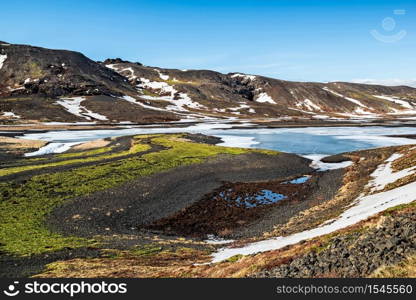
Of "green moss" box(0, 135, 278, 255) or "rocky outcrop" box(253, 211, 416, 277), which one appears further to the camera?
"green moss" box(0, 135, 278, 255)

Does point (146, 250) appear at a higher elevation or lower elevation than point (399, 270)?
lower

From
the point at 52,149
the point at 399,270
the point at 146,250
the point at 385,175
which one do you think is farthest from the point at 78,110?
the point at 399,270

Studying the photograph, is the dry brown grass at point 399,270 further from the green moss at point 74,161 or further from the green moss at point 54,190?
the green moss at point 74,161

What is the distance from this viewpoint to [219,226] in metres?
34.8

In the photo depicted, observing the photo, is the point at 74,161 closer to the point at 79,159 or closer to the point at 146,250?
the point at 79,159

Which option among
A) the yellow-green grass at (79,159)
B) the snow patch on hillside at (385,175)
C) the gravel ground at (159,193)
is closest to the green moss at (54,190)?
the gravel ground at (159,193)

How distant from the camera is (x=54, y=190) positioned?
138 ft

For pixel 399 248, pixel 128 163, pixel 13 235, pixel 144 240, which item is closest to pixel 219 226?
pixel 144 240

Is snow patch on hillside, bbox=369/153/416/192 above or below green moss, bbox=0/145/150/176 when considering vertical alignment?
above

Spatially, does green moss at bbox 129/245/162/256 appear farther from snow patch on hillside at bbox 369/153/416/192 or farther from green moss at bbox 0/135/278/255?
snow patch on hillside at bbox 369/153/416/192

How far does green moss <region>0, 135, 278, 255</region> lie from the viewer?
27269mm

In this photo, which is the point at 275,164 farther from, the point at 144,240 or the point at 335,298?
the point at 335,298

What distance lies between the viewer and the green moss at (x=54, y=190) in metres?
27.3

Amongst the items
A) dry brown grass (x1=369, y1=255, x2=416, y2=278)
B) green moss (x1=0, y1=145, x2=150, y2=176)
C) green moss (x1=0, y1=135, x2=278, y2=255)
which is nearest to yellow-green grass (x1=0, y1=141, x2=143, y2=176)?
green moss (x1=0, y1=145, x2=150, y2=176)
